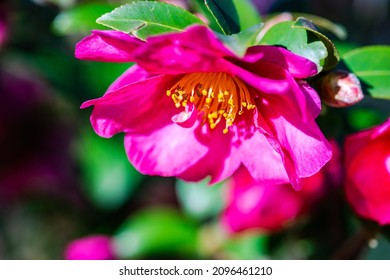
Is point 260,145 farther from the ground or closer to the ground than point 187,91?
closer to the ground

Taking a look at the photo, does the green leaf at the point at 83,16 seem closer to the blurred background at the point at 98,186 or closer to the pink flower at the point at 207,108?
the blurred background at the point at 98,186

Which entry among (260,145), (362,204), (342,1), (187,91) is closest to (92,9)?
(187,91)

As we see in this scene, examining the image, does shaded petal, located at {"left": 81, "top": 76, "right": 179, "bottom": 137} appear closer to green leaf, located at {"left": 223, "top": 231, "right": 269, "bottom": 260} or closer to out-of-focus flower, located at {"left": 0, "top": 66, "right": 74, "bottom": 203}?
green leaf, located at {"left": 223, "top": 231, "right": 269, "bottom": 260}

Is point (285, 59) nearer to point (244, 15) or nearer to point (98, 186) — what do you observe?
point (244, 15)

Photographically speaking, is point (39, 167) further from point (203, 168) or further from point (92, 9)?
point (203, 168)

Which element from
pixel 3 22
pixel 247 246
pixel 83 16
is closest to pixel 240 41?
pixel 83 16
